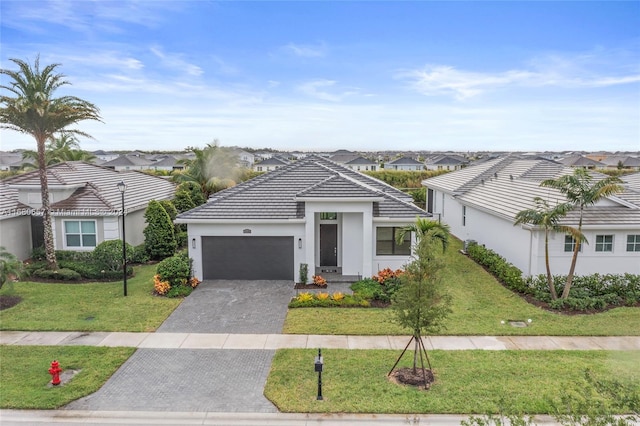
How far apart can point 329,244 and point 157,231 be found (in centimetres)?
869

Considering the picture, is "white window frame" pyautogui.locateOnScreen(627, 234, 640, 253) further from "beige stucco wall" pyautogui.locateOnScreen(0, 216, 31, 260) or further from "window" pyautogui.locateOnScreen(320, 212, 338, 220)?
"beige stucco wall" pyautogui.locateOnScreen(0, 216, 31, 260)

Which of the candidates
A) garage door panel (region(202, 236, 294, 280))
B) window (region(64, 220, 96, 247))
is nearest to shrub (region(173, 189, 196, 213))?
window (region(64, 220, 96, 247))

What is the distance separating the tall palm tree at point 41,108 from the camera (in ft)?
56.6

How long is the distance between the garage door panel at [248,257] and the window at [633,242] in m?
12.8

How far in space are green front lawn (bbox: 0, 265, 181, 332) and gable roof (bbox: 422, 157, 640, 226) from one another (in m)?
14.3

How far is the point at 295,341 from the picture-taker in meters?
12.5

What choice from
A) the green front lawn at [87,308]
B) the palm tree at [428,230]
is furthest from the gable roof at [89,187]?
the palm tree at [428,230]

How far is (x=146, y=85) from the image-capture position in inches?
965

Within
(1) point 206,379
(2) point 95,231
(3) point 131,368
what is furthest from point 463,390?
(2) point 95,231

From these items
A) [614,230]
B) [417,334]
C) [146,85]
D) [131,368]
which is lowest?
[131,368]

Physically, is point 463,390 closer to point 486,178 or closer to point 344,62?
point 486,178

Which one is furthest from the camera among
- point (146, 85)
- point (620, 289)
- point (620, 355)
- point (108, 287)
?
point (146, 85)

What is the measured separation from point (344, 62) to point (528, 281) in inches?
642

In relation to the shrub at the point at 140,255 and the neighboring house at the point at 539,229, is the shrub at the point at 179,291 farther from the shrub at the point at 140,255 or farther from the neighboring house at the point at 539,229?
the neighboring house at the point at 539,229
